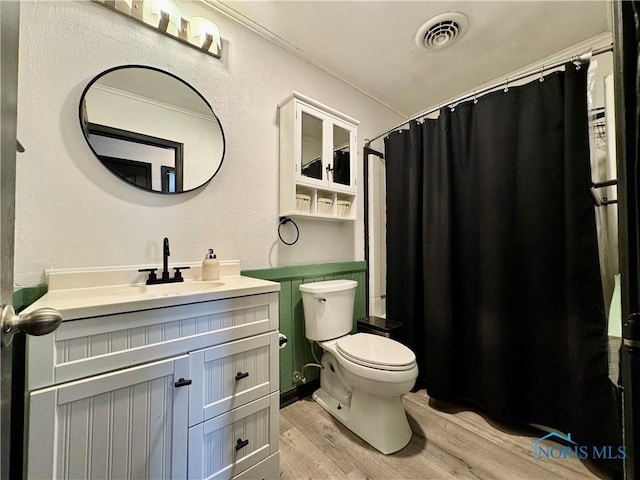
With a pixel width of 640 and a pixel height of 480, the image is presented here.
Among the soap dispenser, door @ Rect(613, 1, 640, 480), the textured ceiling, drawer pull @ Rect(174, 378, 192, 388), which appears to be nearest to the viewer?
door @ Rect(613, 1, 640, 480)

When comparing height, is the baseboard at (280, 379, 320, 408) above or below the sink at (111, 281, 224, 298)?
below

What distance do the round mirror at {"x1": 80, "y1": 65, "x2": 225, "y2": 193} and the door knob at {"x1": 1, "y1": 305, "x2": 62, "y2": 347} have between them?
2.95 feet

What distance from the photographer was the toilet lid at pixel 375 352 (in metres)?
1.26

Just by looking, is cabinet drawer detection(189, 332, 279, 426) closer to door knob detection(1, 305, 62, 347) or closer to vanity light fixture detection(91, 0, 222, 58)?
door knob detection(1, 305, 62, 347)

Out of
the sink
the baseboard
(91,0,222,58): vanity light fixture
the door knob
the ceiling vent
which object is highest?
the ceiling vent

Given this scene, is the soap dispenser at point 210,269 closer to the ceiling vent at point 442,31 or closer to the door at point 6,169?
the door at point 6,169

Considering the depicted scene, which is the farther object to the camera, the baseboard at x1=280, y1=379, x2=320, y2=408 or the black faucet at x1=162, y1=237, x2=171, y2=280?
the baseboard at x1=280, y1=379, x2=320, y2=408

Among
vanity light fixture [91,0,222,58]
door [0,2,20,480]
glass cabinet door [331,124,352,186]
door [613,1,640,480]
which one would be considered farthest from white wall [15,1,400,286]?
door [613,1,640,480]

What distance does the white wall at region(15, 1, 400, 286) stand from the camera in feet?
3.22

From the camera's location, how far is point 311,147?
5.35ft

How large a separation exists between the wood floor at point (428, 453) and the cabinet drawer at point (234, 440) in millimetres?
247

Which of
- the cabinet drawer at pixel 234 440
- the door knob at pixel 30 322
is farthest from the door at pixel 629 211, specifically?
the cabinet drawer at pixel 234 440

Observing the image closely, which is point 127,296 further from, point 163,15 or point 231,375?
point 163,15

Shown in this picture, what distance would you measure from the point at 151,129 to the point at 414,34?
64.3 inches
